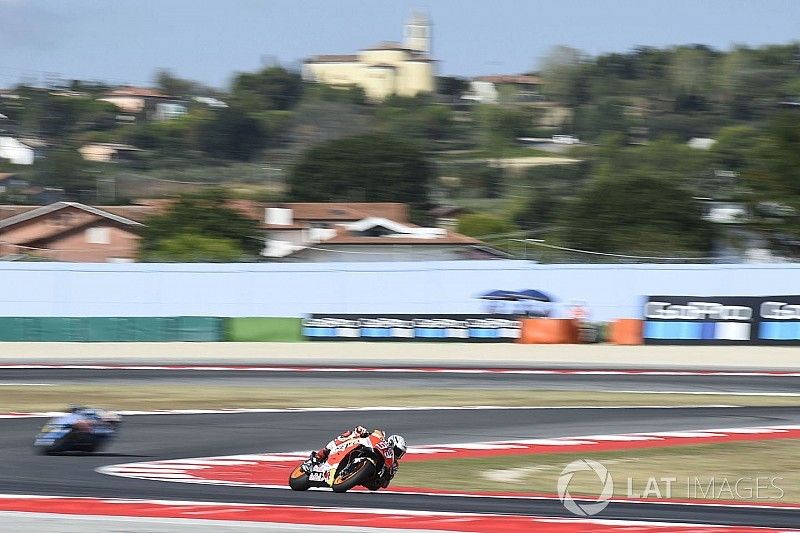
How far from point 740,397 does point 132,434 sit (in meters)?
11.5

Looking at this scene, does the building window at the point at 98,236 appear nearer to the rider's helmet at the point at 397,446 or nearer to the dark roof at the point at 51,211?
the dark roof at the point at 51,211

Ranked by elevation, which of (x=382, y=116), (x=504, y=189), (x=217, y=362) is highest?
(x=382, y=116)

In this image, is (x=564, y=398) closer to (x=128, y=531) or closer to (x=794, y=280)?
(x=128, y=531)

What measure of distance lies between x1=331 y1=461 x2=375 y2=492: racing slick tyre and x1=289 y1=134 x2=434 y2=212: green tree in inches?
3209

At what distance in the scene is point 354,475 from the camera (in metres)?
10.2

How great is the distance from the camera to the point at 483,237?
79062 mm

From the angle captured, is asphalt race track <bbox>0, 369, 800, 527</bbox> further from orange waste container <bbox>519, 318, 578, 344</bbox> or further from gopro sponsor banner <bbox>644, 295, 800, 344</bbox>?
orange waste container <bbox>519, 318, 578, 344</bbox>

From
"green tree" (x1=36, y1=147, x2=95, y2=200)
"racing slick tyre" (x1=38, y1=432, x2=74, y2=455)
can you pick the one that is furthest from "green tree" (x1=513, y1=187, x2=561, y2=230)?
"racing slick tyre" (x1=38, y1=432, x2=74, y2=455)

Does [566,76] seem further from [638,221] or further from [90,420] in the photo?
[90,420]

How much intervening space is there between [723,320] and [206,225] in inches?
1512

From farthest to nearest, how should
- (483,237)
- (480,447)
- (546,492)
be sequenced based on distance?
(483,237) → (480,447) → (546,492)

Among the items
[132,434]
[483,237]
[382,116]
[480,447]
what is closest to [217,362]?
[132,434]

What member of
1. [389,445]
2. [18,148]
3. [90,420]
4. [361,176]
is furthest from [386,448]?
[18,148]

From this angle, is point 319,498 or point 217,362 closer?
point 319,498
